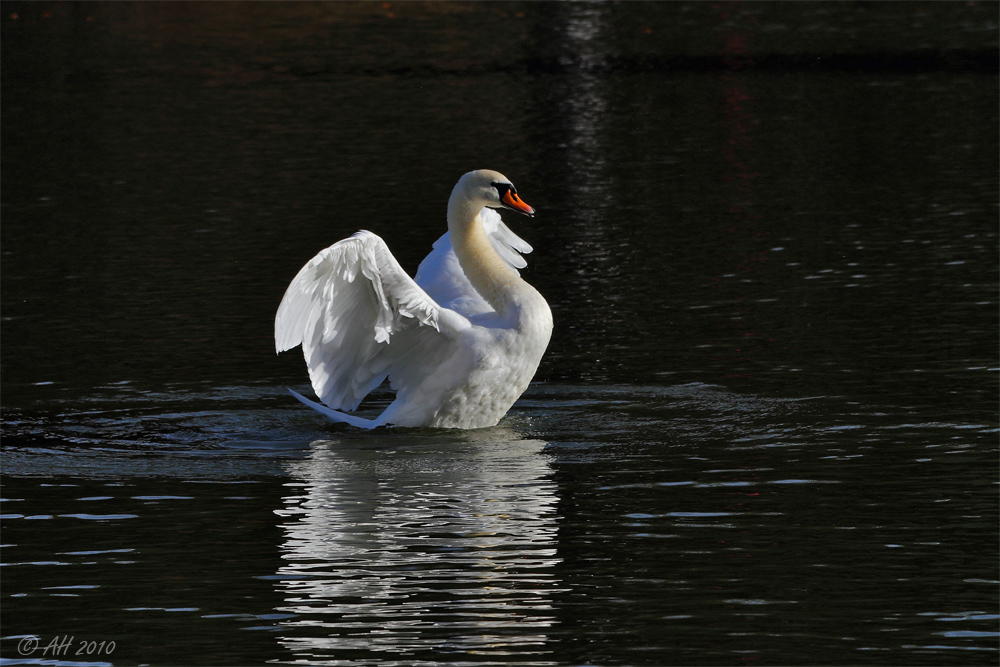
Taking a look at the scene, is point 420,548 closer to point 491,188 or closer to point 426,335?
point 426,335

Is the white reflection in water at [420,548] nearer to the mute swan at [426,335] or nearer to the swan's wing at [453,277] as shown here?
the mute swan at [426,335]

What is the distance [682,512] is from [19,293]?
9.22 meters

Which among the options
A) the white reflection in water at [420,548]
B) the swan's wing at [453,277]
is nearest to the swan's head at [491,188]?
the swan's wing at [453,277]

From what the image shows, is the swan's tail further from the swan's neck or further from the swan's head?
the swan's head

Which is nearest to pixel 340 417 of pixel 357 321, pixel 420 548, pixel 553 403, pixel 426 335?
pixel 357 321

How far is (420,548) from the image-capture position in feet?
27.7

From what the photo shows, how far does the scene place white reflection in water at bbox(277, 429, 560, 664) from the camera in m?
7.18

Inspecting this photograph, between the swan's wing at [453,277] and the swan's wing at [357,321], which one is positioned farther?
the swan's wing at [453,277]

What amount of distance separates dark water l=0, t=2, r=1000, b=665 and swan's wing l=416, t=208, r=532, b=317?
820 millimetres

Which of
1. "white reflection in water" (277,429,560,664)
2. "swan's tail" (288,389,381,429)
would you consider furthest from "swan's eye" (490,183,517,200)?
"swan's tail" (288,389,381,429)

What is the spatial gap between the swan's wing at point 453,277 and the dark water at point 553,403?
0.82 meters

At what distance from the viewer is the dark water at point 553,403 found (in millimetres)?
7473

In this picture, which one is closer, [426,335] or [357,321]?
[357,321]

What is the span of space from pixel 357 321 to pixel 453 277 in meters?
1.44
